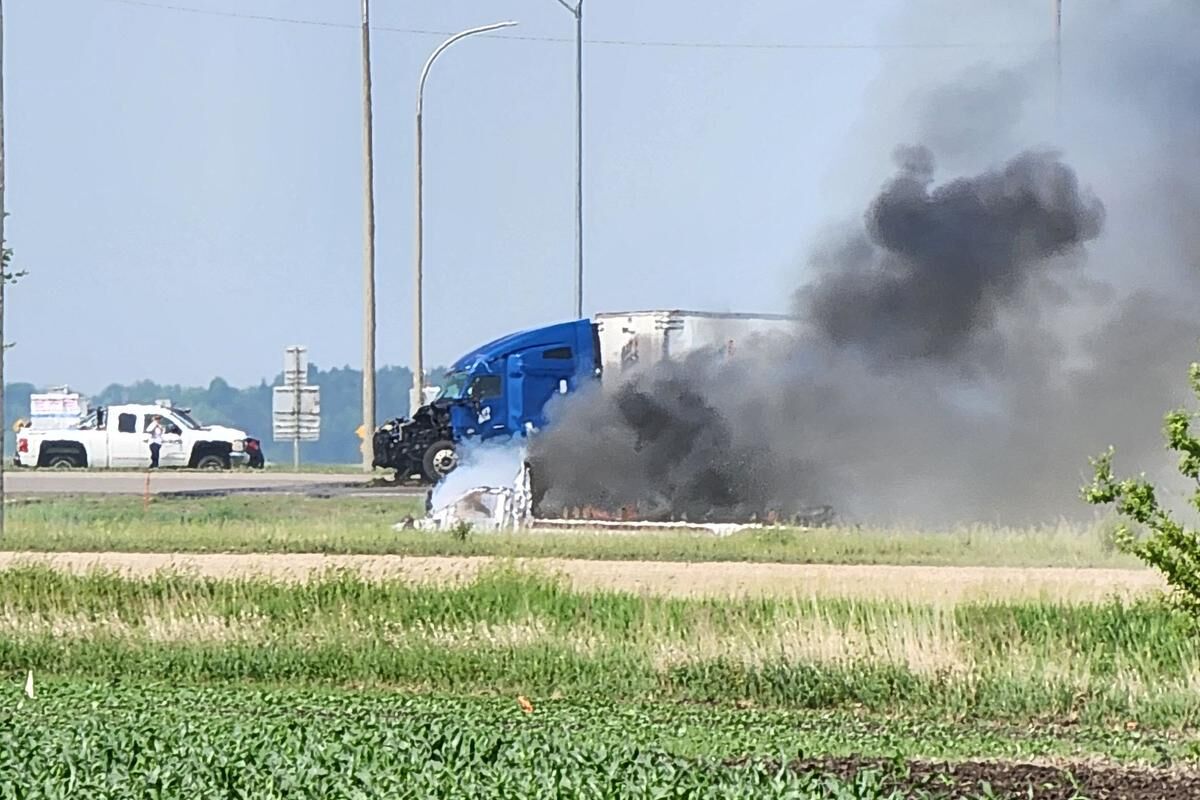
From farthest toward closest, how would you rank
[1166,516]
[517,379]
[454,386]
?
[454,386], [517,379], [1166,516]

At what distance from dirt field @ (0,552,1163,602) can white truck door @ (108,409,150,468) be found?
107 ft

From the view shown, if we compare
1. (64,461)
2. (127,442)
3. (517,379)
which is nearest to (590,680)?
(517,379)

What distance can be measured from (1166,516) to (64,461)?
52844 mm

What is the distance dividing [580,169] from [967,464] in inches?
697

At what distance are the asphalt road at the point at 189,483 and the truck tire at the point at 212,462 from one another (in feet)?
7.66

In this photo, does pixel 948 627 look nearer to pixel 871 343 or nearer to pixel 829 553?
pixel 829 553

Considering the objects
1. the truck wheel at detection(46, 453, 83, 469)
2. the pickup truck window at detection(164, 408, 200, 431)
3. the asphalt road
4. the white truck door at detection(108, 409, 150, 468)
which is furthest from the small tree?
the truck wheel at detection(46, 453, 83, 469)

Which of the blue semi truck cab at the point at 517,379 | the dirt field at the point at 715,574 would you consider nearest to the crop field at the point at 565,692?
the dirt field at the point at 715,574

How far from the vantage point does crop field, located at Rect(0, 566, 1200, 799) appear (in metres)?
10.7

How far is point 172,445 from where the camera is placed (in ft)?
196

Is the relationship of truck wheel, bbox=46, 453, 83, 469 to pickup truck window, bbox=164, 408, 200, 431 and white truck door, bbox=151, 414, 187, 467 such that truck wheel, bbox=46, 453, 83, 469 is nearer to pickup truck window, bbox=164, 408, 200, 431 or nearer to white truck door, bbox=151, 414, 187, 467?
white truck door, bbox=151, 414, 187, 467

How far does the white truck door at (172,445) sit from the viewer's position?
59781 mm

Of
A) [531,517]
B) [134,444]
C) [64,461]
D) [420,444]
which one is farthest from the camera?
[64,461]

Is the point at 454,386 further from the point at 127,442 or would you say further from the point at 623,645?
the point at 623,645
